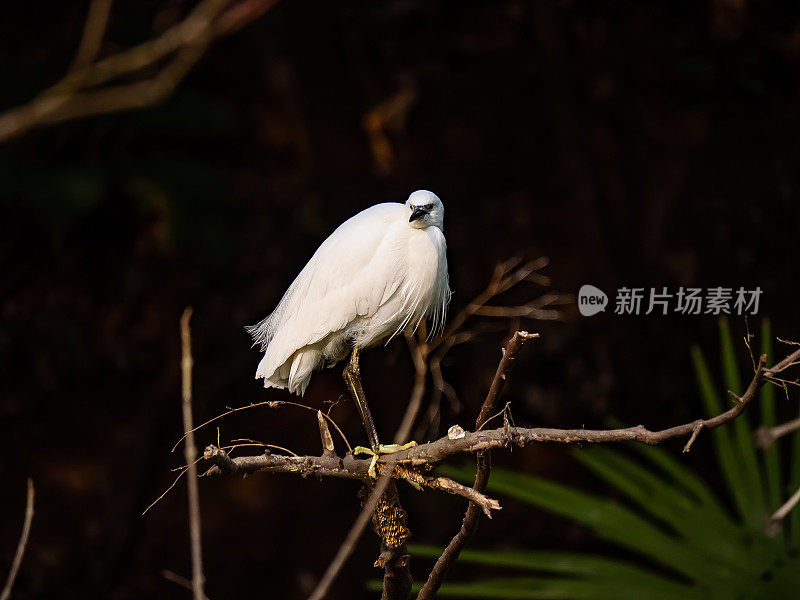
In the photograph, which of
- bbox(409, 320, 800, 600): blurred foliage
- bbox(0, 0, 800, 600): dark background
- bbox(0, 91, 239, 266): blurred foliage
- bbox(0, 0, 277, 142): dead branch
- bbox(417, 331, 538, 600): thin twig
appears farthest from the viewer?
bbox(0, 0, 800, 600): dark background

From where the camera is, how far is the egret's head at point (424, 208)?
5.09ft

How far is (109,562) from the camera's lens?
4.05 m

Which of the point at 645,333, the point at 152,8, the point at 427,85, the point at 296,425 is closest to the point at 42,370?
the point at 296,425

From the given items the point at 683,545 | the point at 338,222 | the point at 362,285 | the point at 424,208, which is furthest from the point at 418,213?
the point at 338,222

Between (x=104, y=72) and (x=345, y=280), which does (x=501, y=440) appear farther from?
(x=104, y=72)

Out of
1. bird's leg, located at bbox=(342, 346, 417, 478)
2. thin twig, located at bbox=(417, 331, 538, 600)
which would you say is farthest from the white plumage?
thin twig, located at bbox=(417, 331, 538, 600)

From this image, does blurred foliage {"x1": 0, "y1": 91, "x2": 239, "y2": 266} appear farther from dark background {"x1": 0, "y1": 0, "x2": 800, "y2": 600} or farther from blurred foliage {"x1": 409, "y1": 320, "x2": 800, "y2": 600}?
blurred foliage {"x1": 409, "y1": 320, "x2": 800, "y2": 600}

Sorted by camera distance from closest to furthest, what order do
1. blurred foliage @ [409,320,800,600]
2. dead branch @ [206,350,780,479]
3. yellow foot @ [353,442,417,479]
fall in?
1. dead branch @ [206,350,780,479]
2. yellow foot @ [353,442,417,479]
3. blurred foliage @ [409,320,800,600]

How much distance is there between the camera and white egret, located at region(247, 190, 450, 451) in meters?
1.65

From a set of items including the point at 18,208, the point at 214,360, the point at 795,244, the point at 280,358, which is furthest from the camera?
the point at 214,360

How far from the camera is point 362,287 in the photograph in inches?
66.5

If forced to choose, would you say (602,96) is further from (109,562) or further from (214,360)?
(109,562)

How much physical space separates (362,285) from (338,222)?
2.21m

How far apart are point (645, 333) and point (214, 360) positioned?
6.26 ft
